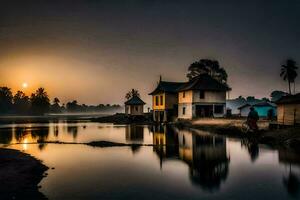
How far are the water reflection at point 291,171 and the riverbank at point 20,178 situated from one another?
37.3ft

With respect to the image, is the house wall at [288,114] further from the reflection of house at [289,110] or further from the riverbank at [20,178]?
the riverbank at [20,178]

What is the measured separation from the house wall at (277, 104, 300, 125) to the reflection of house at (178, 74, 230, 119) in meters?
24.6

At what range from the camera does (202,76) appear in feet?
199

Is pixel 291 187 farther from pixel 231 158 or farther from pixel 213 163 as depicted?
pixel 231 158

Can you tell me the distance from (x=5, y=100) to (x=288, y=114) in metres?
167

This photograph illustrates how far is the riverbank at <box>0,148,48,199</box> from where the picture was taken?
42.0 ft

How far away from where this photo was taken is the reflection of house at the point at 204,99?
5809 centimetres

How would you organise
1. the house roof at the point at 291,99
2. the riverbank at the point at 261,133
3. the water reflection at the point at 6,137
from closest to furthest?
the riverbank at the point at 261,133, the house roof at the point at 291,99, the water reflection at the point at 6,137

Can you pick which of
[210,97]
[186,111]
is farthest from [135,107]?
[210,97]

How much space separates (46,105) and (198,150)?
152144 mm

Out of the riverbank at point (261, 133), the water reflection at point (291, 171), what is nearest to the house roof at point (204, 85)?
the riverbank at point (261, 133)

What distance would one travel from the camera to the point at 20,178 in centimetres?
1531

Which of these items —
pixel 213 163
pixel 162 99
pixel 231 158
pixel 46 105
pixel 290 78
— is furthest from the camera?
pixel 46 105

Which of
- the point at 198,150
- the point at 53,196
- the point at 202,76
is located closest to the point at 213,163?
the point at 198,150
